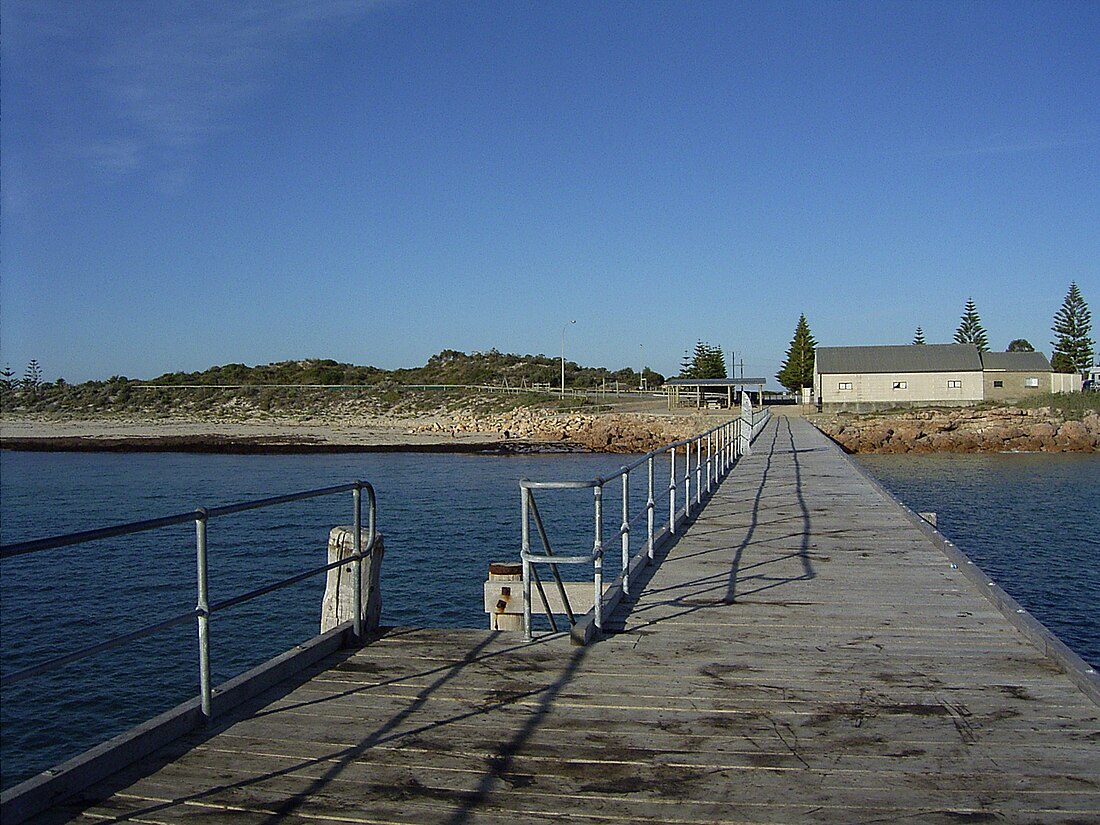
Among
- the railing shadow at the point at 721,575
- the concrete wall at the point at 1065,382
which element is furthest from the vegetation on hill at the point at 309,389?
the railing shadow at the point at 721,575

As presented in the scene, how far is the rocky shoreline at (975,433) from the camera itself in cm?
5031

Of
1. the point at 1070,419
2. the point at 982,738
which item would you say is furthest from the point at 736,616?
the point at 1070,419

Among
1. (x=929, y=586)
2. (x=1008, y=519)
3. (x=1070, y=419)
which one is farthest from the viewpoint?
(x=1070, y=419)

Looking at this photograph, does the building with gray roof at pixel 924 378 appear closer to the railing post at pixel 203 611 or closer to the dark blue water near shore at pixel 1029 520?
the dark blue water near shore at pixel 1029 520

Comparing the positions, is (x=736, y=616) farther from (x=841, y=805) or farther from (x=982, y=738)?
(x=841, y=805)

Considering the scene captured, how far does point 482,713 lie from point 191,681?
7.36 m

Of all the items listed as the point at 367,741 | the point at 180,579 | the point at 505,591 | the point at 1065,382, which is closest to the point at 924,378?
the point at 1065,382

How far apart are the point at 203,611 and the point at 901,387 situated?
219 feet

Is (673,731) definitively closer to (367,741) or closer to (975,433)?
(367,741)

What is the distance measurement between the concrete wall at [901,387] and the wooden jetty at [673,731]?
6103 centimetres

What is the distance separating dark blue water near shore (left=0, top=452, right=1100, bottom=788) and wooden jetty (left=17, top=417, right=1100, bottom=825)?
5090 mm

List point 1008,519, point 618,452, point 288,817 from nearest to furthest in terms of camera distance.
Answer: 1. point 288,817
2. point 1008,519
3. point 618,452

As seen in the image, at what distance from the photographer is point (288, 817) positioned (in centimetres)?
351

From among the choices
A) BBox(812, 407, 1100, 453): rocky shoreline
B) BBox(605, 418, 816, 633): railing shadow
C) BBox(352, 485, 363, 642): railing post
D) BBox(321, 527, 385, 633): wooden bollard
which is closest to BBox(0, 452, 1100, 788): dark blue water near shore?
BBox(605, 418, 816, 633): railing shadow
